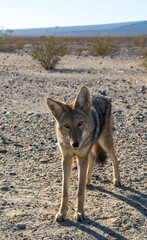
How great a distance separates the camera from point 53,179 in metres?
5.11

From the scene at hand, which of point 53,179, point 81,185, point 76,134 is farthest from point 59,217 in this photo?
point 53,179

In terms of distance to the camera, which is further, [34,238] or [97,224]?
[97,224]

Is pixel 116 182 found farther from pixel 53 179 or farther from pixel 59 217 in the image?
pixel 59 217

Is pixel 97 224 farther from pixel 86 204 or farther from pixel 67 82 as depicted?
pixel 67 82

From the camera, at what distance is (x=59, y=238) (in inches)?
141

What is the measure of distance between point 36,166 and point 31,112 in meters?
3.20

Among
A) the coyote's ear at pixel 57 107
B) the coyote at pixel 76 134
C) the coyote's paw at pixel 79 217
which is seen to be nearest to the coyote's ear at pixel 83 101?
the coyote at pixel 76 134

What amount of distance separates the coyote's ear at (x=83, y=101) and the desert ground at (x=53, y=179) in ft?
4.12

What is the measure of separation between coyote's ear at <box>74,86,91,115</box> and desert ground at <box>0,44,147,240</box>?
1.26 metres

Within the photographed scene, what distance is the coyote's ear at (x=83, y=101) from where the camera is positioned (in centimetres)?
394

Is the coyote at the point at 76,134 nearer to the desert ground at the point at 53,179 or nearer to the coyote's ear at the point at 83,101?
the coyote's ear at the point at 83,101

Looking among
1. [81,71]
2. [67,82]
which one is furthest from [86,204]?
[81,71]

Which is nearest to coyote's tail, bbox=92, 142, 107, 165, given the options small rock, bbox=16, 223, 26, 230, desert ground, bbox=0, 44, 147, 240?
desert ground, bbox=0, 44, 147, 240

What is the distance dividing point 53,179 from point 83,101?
63.0 inches
